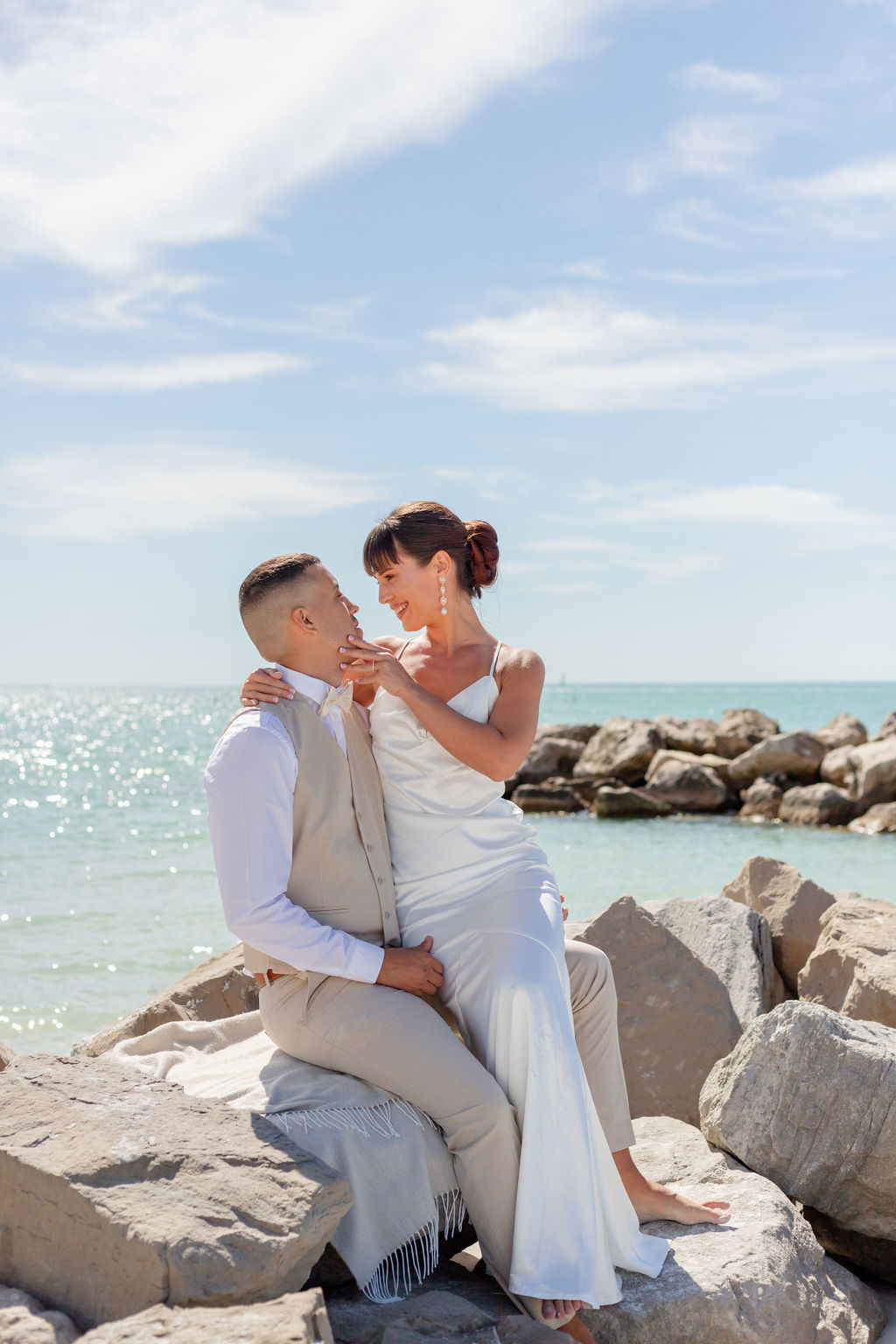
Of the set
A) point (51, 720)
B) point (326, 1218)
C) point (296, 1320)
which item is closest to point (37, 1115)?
point (326, 1218)

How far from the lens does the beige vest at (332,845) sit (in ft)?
10.8

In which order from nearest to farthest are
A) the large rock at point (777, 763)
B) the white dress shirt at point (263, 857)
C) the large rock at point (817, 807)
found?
1. the white dress shirt at point (263, 857)
2. the large rock at point (817, 807)
3. the large rock at point (777, 763)

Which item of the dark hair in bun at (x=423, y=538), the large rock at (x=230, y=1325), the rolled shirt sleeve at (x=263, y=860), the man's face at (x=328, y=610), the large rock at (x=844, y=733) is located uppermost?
the dark hair in bun at (x=423, y=538)

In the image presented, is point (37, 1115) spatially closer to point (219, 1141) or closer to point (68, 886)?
point (219, 1141)

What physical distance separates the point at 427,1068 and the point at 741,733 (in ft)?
84.2

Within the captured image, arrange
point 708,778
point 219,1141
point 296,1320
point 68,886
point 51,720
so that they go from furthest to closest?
point 51,720, point 708,778, point 68,886, point 219,1141, point 296,1320

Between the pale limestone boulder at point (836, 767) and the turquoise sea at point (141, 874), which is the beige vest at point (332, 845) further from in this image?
the pale limestone boulder at point (836, 767)

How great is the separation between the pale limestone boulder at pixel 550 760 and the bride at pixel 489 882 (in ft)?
74.9

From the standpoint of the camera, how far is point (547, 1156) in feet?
9.73

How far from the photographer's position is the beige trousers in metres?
2.97

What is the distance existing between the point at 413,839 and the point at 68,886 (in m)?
11.2

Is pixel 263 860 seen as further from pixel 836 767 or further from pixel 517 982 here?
pixel 836 767

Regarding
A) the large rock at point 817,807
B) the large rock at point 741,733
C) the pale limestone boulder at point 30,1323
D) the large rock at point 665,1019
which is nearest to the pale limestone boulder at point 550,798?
the large rock at point 817,807

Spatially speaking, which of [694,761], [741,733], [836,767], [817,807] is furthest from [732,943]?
[741,733]
